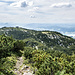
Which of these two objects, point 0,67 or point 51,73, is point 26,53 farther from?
point 0,67

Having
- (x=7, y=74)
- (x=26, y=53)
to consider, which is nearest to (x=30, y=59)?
(x=26, y=53)

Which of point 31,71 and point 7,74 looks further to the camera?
point 31,71

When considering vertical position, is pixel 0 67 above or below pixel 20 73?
above

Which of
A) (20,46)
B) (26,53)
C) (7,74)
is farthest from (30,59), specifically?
(7,74)

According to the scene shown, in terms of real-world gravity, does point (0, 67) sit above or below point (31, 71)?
above

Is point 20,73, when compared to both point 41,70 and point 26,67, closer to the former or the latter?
point 26,67

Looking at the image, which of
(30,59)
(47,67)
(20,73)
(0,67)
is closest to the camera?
(0,67)

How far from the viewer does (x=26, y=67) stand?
172 ft

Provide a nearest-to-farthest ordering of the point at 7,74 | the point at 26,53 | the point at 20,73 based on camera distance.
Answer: the point at 7,74
the point at 20,73
the point at 26,53

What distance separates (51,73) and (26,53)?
2928 centimetres

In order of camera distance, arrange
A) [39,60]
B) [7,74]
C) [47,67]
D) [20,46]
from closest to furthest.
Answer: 1. [7,74]
2. [47,67]
3. [39,60]
4. [20,46]

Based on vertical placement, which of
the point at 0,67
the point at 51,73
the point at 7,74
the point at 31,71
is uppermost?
the point at 0,67

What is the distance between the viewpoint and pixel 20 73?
45844 millimetres

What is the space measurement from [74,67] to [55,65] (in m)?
12.8
